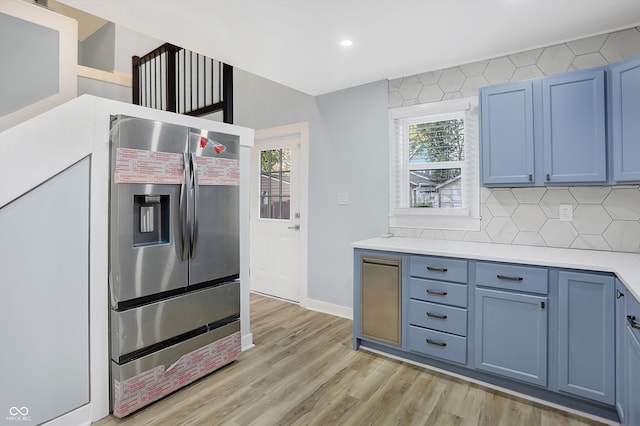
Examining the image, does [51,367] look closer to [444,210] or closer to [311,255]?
[311,255]

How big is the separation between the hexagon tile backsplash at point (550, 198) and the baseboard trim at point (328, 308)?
1.29 metres

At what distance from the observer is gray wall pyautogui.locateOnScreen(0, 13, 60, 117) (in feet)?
8.87

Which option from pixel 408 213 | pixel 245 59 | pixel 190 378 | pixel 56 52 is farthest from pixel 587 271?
pixel 56 52

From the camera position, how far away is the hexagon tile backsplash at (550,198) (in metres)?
2.38

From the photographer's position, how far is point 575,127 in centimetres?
229

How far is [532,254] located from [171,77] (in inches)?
163

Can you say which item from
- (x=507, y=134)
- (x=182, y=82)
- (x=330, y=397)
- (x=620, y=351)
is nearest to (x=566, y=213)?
(x=507, y=134)

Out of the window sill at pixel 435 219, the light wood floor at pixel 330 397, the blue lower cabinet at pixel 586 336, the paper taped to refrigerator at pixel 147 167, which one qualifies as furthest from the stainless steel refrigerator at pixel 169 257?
the blue lower cabinet at pixel 586 336

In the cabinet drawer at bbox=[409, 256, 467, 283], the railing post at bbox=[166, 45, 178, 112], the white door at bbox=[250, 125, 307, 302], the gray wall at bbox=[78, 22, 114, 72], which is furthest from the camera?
the gray wall at bbox=[78, 22, 114, 72]

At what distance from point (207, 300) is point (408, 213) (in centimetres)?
204

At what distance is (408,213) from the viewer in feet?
10.8

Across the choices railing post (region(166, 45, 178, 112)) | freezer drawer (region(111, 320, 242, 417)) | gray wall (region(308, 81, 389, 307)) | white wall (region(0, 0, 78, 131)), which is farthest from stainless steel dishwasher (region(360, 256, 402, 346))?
white wall (region(0, 0, 78, 131))

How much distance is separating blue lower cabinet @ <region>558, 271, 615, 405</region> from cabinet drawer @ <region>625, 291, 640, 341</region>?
10.2 inches

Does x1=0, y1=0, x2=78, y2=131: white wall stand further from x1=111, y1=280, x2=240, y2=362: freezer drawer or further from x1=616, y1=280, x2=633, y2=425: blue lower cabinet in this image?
x1=616, y1=280, x2=633, y2=425: blue lower cabinet
